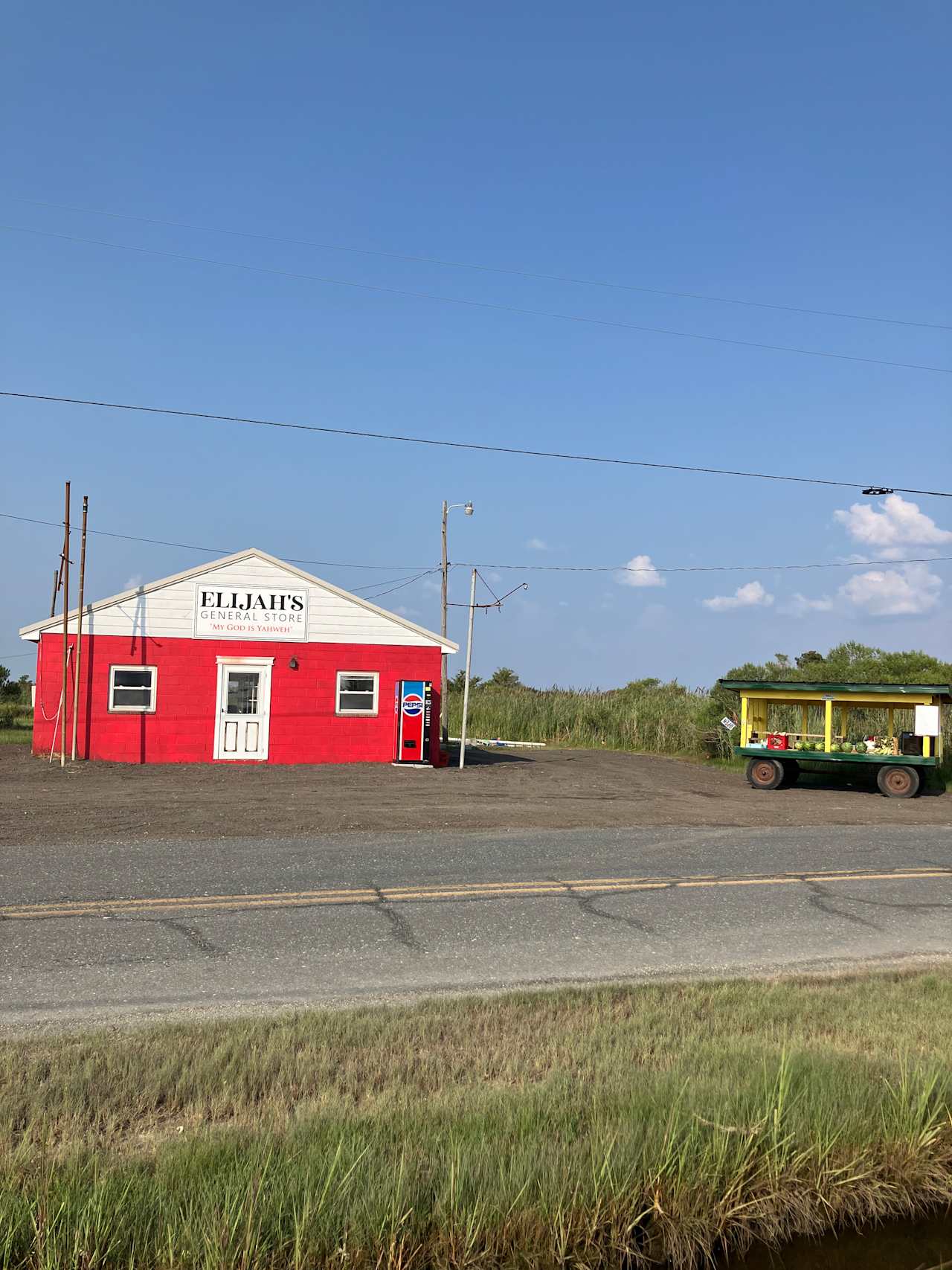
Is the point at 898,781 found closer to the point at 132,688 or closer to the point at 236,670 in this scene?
the point at 236,670

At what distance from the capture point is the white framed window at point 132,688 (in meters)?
23.6

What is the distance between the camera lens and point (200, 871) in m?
10.5

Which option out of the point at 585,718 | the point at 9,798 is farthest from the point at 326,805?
the point at 585,718

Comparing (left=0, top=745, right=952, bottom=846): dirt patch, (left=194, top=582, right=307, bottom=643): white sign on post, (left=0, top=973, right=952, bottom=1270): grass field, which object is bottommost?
(left=0, top=973, right=952, bottom=1270): grass field

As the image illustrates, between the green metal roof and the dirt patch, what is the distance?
2.13 m

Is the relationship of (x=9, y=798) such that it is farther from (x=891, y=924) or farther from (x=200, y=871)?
(x=891, y=924)

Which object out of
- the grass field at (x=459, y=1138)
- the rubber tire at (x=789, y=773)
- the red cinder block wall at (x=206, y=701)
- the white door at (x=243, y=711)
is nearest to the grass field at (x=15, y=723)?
the red cinder block wall at (x=206, y=701)

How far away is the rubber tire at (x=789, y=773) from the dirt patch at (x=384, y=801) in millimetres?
356

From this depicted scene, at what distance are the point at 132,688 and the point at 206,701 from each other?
1648 mm

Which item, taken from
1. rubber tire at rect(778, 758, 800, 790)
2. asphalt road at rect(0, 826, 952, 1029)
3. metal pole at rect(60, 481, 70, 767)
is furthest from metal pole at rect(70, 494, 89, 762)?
rubber tire at rect(778, 758, 800, 790)

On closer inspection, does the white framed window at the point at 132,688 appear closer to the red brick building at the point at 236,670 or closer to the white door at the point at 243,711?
the red brick building at the point at 236,670

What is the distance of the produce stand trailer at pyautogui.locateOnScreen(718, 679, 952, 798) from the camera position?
835 inches

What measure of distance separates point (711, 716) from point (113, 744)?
59.0ft

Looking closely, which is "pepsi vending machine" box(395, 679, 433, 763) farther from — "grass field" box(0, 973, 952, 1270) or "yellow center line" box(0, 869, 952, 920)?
"grass field" box(0, 973, 952, 1270)
